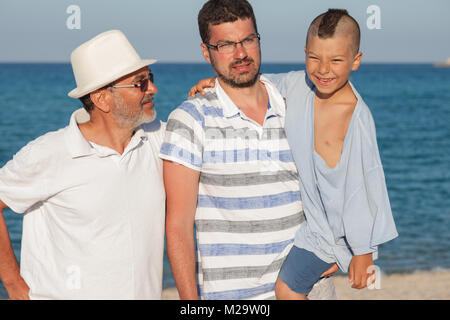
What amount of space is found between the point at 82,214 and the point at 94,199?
3.9 inches

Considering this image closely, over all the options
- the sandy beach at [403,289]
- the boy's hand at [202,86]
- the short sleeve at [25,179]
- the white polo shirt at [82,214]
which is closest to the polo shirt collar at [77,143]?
the white polo shirt at [82,214]

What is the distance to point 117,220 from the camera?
2.87 m

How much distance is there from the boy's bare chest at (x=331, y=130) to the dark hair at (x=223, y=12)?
637mm

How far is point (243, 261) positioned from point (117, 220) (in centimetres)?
71

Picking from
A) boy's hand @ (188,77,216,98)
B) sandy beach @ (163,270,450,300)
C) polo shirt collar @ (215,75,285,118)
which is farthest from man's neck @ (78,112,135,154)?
sandy beach @ (163,270,450,300)

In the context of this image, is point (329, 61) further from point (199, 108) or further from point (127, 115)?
point (127, 115)

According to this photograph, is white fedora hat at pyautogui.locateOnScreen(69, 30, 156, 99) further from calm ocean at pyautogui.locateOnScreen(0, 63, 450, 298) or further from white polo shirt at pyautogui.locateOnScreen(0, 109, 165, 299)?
calm ocean at pyautogui.locateOnScreen(0, 63, 450, 298)

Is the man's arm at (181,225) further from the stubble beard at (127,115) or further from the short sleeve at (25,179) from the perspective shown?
the short sleeve at (25,179)

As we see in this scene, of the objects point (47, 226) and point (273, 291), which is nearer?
point (47, 226)

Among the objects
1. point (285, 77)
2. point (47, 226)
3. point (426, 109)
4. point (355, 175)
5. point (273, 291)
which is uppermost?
point (285, 77)

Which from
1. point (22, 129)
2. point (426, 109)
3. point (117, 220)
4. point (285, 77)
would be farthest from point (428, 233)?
point (426, 109)

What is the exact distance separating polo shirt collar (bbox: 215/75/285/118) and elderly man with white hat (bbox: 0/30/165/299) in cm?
40

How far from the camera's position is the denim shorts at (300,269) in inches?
120

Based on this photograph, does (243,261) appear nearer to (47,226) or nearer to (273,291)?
(273,291)
